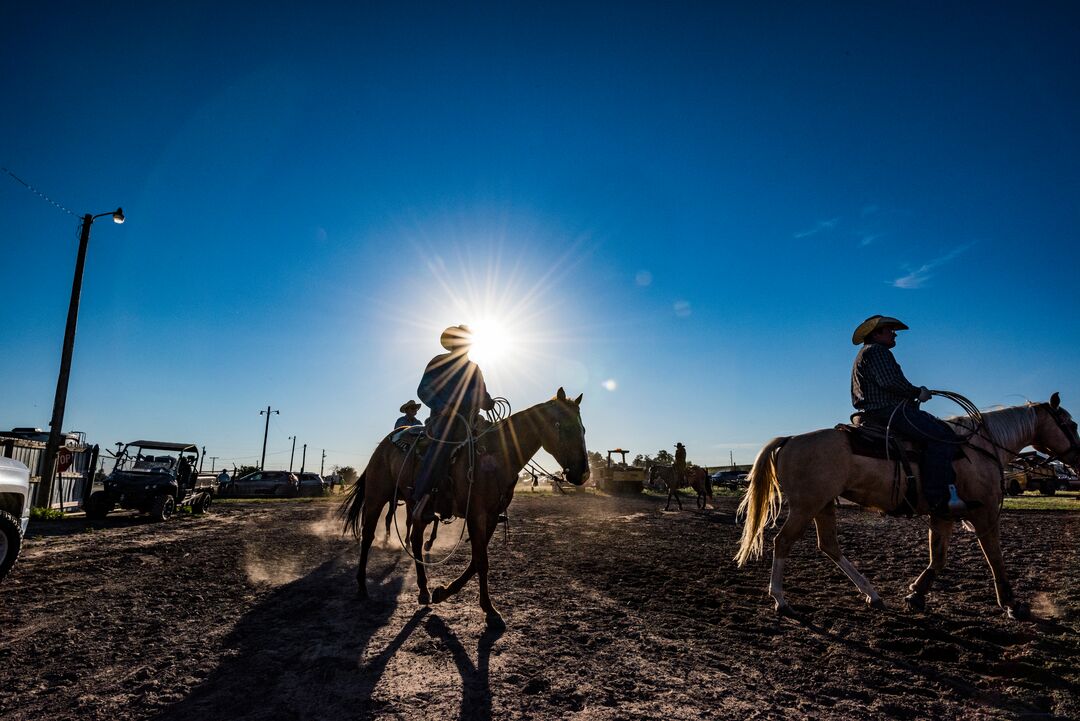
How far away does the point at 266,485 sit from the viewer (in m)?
32.6

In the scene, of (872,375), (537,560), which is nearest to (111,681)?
(537,560)

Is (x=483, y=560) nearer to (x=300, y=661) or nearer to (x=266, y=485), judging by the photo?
(x=300, y=661)

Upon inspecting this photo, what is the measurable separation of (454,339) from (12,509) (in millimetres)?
5053

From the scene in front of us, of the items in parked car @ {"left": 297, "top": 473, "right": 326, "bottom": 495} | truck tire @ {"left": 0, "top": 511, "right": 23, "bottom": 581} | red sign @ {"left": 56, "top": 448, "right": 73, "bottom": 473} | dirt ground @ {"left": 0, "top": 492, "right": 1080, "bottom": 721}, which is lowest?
parked car @ {"left": 297, "top": 473, "right": 326, "bottom": 495}

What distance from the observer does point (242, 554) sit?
8.74m

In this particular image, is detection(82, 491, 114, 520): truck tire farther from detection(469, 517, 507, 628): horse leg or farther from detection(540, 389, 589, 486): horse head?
detection(540, 389, 589, 486): horse head

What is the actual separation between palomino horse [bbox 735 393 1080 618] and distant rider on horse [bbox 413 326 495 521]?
3380 mm

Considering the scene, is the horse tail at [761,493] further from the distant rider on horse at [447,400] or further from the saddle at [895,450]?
the distant rider on horse at [447,400]

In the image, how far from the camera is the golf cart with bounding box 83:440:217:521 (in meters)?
14.7

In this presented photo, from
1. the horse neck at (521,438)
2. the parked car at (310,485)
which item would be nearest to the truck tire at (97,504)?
the horse neck at (521,438)

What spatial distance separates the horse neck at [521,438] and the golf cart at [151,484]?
14.1 meters

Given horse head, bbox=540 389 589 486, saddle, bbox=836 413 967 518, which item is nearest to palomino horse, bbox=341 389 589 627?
horse head, bbox=540 389 589 486

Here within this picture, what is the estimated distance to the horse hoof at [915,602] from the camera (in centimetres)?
531

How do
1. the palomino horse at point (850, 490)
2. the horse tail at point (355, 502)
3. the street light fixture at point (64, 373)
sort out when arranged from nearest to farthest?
the palomino horse at point (850, 490), the horse tail at point (355, 502), the street light fixture at point (64, 373)
